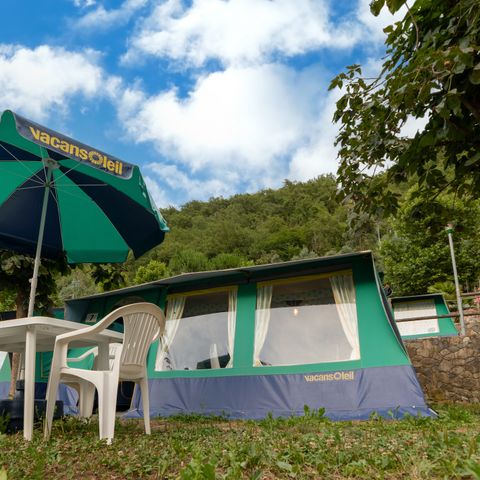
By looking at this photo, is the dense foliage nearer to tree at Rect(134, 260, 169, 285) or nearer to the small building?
the small building

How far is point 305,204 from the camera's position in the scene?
45.2 m

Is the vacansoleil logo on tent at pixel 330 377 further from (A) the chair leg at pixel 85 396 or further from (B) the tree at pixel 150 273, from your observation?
(B) the tree at pixel 150 273

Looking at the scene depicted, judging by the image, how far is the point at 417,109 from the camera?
10.4 feet

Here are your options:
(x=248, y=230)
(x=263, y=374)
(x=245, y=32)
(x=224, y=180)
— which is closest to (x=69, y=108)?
(x=245, y=32)

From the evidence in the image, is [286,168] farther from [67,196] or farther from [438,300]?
[67,196]

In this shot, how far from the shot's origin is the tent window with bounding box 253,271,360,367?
4.89 m

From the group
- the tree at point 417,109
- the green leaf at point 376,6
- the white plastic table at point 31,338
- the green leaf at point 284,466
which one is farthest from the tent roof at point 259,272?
the green leaf at point 284,466

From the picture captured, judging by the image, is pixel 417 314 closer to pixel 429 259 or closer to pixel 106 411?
pixel 106 411

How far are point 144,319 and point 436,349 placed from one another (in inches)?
212

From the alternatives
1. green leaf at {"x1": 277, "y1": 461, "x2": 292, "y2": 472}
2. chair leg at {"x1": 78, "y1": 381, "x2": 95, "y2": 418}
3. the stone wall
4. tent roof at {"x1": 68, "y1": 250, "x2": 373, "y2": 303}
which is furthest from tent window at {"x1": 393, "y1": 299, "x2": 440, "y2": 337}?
green leaf at {"x1": 277, "y1": 461, "x2": 292, "y2": 472}

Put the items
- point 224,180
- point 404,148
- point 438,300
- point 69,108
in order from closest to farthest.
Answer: point 404,148, point 438,300, point 69,108, point 224,180

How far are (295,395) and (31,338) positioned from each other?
284cm

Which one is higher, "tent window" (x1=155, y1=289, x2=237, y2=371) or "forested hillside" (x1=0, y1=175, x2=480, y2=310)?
"forested hillside" (x1=0, y1=175, x2=480, y2=310)

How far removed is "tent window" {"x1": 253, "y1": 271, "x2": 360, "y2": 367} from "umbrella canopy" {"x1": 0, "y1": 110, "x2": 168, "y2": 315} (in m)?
1.62
